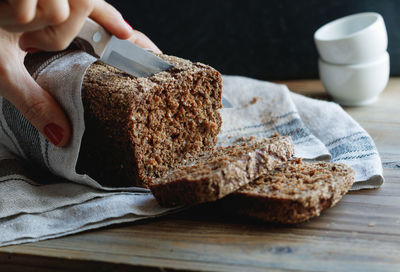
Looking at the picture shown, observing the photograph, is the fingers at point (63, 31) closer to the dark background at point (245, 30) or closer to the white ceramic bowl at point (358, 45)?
the white ceramic bowl at point (358, 45)

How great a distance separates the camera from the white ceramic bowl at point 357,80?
12.2 feet

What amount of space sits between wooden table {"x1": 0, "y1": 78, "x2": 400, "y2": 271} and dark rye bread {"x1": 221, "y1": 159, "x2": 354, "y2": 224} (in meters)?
0.06

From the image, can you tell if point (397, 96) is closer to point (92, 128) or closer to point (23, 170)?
point (92, 128)

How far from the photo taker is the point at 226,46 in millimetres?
4816

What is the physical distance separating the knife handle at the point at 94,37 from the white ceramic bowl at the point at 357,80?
6.32 ft

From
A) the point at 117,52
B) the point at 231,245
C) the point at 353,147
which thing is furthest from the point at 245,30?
the point at 231,245

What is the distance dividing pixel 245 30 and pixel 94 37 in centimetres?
249

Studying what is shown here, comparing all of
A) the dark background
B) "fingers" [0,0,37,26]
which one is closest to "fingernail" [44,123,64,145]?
"fingers" [0,0,37,26]

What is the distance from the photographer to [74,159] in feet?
8.50

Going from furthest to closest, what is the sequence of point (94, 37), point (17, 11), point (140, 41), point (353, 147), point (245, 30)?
point (245, 30), point (140, 41), point (353, 147), point (94, 37), point (17, 11)

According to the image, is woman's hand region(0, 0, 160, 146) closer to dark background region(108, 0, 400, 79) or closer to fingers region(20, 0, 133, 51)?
fingers region(20, 0, 133, 51)

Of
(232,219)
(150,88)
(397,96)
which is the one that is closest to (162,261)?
(232,219)

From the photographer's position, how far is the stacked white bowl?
363 centimetres

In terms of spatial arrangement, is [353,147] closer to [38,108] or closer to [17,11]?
[38,108]
